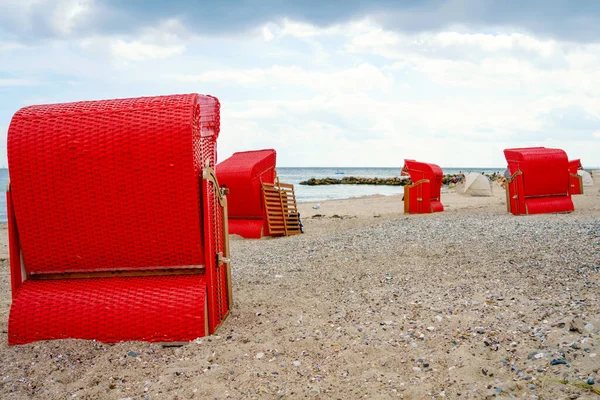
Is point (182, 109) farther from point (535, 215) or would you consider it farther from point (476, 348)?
point (535, 215)

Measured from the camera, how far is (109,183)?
4727 mm

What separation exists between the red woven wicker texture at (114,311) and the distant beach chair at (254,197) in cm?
819

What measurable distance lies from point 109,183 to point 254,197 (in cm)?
859

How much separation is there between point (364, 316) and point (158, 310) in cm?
201

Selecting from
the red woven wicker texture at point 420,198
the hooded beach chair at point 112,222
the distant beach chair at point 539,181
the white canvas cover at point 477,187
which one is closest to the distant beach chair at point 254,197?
the red woven wicker texture at point 420,198

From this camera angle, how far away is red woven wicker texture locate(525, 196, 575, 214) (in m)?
14.4

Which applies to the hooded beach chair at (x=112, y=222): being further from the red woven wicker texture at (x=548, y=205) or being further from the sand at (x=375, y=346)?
the red woven wicker texture at (x=548, y=205)

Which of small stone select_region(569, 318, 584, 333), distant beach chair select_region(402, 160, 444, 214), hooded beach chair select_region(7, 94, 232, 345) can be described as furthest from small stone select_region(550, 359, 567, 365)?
distant beach chair select_region(402, 160, 444, 214)

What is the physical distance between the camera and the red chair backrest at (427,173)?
17.4 m

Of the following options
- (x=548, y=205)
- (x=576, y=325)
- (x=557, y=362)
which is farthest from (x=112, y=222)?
(x=548, y=205)

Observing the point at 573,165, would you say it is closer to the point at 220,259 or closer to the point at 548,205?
the point at 548,205

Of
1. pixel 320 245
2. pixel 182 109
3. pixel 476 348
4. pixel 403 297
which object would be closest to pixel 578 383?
pixel 476 348

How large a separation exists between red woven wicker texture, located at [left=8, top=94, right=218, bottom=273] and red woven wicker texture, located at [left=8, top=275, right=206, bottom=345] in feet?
0.72

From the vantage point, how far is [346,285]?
6844mm
